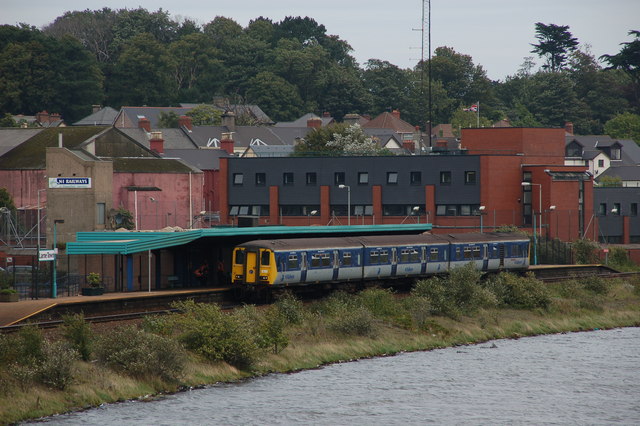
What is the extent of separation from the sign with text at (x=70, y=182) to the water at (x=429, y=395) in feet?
Result: 75.0

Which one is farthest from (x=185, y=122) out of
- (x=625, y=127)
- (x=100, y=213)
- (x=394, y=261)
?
(x=394, y=261)

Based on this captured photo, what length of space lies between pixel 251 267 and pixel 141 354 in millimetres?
13265

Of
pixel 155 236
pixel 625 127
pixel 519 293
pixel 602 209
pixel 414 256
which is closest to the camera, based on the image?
pixel 155 236

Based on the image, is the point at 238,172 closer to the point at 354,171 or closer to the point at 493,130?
the point at 354,171

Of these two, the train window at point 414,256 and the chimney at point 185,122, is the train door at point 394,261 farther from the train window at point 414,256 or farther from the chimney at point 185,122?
the chimney at point 185,122

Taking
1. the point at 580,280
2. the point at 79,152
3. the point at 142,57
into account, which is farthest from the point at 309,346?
the point at 142,57

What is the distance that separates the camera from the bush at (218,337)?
140 feet

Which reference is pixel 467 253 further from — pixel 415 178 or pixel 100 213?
pixel 415 178

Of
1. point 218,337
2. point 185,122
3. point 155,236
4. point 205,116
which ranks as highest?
point 205,116

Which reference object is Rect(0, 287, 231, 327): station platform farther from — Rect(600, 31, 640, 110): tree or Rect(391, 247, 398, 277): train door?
Rect(600, 31, 640, 110): tree

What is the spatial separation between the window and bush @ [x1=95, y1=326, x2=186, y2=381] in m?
12.3

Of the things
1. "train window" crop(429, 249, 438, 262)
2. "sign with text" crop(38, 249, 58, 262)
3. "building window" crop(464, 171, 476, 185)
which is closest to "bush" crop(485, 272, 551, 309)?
"train window" crop(429, 249, 438, 262)

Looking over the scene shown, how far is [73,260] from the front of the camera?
55.0 meters

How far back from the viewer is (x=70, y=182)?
6172 cm
